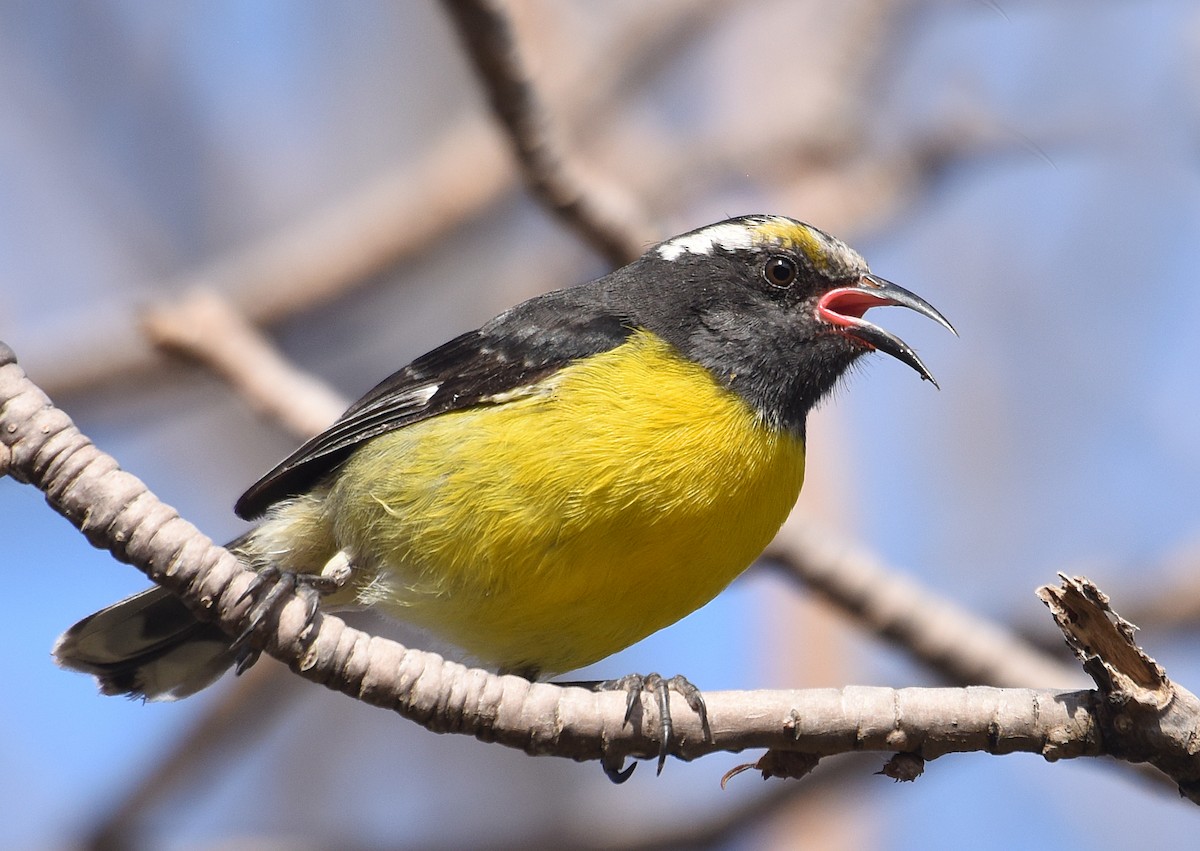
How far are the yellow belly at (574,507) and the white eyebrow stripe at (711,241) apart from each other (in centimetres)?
66

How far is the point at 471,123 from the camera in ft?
28.2

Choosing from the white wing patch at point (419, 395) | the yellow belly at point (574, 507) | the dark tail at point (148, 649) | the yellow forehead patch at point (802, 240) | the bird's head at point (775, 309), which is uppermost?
the yellow forehead patch at point (802, 240)

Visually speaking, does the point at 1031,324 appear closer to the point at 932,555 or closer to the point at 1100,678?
the point at 932,555

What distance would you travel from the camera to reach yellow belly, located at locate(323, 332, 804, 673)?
4125mm

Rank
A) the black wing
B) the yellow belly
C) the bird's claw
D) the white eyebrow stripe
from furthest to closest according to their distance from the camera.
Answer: the white eyebrow stripe → the black wing → the yellow belly → the bird's claw

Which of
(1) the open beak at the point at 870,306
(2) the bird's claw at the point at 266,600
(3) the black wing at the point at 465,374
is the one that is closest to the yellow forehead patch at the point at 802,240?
(1) the open beak at the point at 870,306

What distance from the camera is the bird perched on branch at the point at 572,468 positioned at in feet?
13.7

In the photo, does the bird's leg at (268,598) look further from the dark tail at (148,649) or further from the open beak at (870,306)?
the open beak at (870,306)

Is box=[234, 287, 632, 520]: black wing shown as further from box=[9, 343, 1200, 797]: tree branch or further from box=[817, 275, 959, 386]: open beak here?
box=[9, 343, 1200, 797]: tree branch

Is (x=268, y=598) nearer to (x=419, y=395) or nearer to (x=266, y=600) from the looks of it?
(x=266, y=600)

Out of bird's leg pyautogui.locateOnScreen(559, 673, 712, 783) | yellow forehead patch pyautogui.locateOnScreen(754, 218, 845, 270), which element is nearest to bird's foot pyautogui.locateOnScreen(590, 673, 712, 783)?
bird's leg pyautogui.locateOnScreen(559, 673, 712, 783)

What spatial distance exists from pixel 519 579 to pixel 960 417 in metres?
6.45

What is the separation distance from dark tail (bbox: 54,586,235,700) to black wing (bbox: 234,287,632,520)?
0.46 meters

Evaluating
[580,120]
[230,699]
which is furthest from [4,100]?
[230,699]
